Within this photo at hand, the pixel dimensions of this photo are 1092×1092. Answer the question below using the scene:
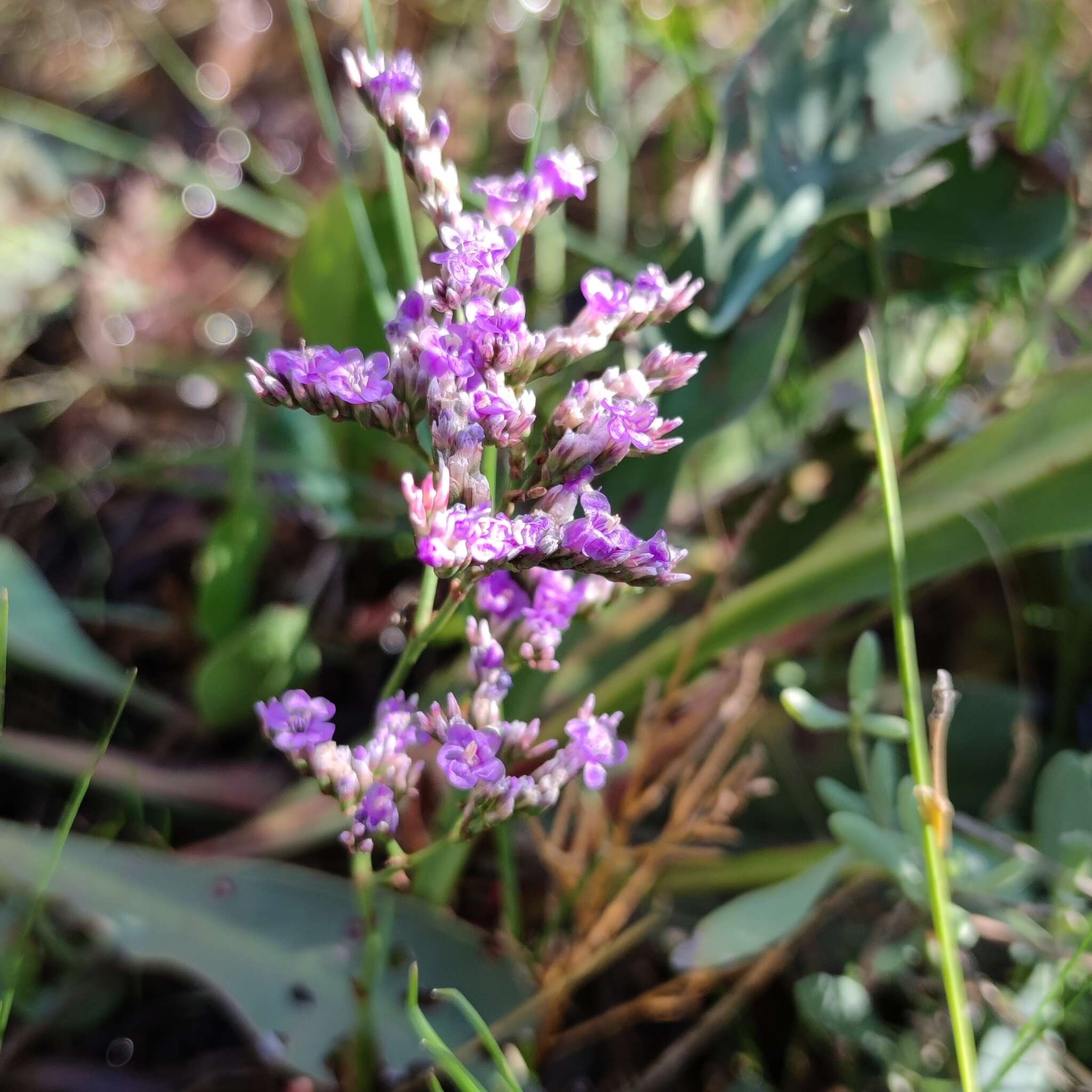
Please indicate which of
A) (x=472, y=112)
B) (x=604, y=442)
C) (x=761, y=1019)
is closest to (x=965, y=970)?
(x=761, y=1019)

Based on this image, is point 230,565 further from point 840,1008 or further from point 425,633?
point 840,1008

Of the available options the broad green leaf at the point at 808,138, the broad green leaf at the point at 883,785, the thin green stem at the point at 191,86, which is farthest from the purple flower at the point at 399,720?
the thin green stem at the point at 191,86

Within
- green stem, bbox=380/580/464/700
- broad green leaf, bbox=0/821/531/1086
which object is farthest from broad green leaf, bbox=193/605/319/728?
green stem, bbox=380/580/464/700

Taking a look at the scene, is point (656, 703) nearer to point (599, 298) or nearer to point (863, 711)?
point (863, 711)

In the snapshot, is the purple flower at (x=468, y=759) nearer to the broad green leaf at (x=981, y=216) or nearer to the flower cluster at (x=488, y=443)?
the flower cluster at (x=488, y=443)

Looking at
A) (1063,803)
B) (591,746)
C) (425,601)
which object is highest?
(425,601)

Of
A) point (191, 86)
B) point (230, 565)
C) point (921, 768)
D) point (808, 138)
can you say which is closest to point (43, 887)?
point (230, 565)

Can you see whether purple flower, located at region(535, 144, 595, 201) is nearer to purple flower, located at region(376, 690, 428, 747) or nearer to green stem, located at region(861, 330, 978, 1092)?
green stem, located at region(861, 330, 978, 1092)
